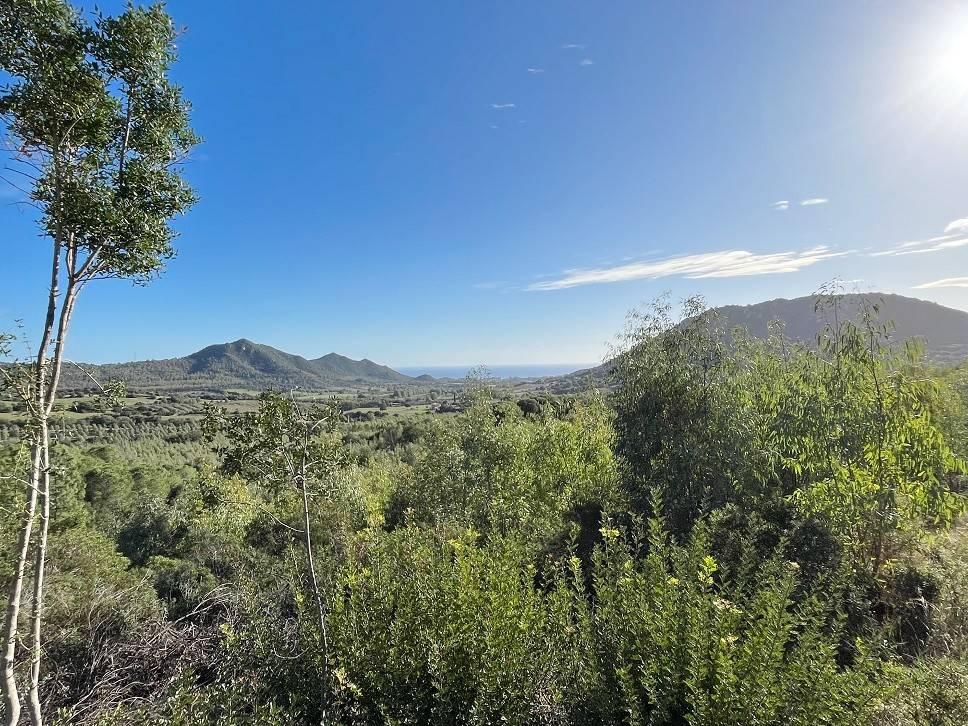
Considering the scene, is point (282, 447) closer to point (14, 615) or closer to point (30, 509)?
point (30, 509)

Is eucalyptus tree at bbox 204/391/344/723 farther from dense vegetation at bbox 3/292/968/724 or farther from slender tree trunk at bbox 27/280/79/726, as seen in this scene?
slender tree trunk at bbox 27/280/79/726

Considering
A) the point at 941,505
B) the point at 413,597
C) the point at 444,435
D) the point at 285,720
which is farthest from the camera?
the point at 444,435

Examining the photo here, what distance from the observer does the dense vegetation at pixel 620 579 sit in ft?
10.2

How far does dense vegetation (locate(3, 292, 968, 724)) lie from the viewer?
3.10 metres

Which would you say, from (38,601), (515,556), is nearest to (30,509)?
(38,601)

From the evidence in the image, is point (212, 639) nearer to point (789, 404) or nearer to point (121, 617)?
point (121, 617)

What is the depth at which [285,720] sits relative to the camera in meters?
3.28

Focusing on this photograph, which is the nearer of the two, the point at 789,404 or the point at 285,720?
the point at 285,720

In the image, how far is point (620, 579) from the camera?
12.5 ft

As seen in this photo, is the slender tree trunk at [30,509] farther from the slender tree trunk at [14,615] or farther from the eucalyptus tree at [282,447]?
the eucalyptus tree at [282,447]

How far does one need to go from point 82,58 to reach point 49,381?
234cm

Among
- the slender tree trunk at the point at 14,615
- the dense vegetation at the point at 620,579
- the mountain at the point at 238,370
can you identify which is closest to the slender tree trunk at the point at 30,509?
the slender tree trunk at the point at 14,615

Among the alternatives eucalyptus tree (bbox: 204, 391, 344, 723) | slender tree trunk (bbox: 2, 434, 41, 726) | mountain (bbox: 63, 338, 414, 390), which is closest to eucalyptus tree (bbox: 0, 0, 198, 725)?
slender tree trunk (bbox: 2, 434, 41, 726)

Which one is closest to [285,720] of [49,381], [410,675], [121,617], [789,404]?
[410,675]
